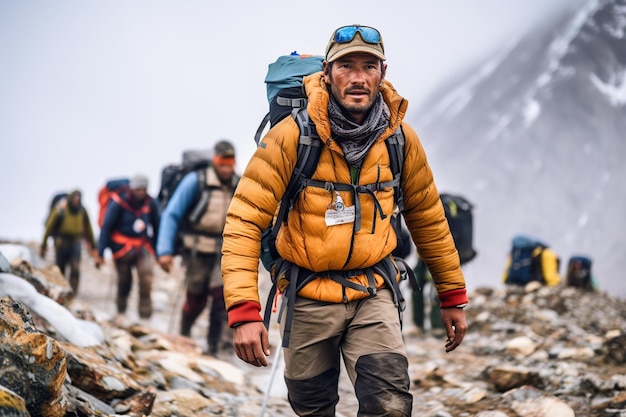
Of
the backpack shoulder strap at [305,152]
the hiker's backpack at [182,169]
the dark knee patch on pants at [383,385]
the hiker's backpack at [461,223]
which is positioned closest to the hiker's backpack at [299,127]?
the backpack shoulder strap at [305,152]

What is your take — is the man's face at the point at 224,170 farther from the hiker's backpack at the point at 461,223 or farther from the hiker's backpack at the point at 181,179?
the hiker's backpack at the point at 461,223

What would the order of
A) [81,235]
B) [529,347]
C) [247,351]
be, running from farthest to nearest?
[81,235] < [529,347] < [247,351]

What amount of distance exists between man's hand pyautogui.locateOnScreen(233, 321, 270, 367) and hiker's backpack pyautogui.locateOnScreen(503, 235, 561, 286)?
13.0 metres

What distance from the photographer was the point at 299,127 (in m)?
3.51

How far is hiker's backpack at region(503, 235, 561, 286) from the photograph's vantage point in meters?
15.0

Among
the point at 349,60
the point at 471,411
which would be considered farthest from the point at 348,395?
the point at 349,60

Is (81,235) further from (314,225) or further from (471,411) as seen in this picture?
(314,225)

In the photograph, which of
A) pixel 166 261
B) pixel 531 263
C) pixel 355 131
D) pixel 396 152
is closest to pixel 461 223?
pixel 166 261

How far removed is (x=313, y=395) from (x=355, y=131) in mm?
1636

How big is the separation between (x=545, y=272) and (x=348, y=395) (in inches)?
401

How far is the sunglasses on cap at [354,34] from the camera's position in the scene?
11.7ft

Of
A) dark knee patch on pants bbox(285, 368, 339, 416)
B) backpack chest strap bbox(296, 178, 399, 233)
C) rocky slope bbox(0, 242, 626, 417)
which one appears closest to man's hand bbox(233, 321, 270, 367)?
dark knee patch on pants bbox(285, 368, 339, 416)

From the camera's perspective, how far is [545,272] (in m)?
15.2

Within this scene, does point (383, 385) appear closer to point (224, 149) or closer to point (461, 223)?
point (224, 149)
